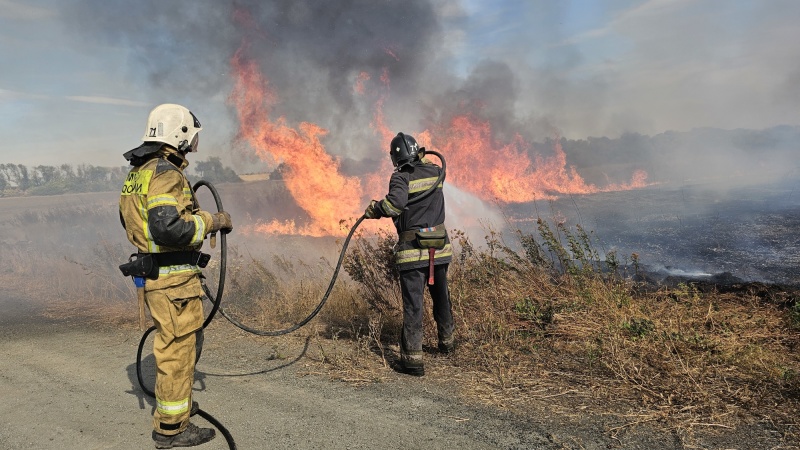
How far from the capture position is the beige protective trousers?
11.2 ft

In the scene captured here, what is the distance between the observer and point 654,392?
3791 mm

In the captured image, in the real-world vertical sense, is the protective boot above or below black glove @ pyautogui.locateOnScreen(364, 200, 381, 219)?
below

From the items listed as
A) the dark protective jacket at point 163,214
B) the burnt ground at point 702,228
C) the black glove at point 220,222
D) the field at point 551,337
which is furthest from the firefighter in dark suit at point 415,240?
the burnt ground at point 702,228

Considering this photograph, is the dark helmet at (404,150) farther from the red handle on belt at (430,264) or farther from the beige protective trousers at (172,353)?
the beige protective trousers at (172,353)

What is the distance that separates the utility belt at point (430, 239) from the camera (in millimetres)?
4895

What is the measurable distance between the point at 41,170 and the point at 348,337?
161 feet

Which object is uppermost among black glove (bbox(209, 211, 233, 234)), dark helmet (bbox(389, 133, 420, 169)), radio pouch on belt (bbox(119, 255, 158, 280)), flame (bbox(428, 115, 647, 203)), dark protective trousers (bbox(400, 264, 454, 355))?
flame (bbox(428, 115, 647, 203))

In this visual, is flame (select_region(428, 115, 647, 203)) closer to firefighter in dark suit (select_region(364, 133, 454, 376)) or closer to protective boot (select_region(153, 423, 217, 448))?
firefighter in dark suit (select_region(364, 133, 454, 376))

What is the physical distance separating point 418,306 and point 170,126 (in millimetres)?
2838

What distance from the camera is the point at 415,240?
4.96 meters

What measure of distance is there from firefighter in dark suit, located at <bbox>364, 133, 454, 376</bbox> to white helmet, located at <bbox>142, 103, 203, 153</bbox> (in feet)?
6.05

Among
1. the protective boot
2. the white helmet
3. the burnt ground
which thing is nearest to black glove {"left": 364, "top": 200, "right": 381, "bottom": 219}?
the white helmet

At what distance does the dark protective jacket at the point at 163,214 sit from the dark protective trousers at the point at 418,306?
215cm

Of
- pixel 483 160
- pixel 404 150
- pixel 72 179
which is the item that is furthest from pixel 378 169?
pixel 72 179
